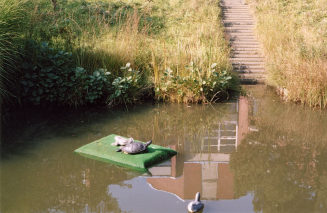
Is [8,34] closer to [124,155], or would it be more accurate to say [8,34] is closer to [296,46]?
[124,155]

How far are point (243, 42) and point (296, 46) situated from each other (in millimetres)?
2230

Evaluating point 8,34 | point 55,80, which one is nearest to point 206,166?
point 55,80

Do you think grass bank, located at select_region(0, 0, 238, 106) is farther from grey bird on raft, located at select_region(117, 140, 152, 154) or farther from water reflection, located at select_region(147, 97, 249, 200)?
grey bird on raft, located at select_region(117, 140, 152, 154)

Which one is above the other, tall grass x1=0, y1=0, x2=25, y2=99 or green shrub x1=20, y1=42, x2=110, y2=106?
tall grass x1=0, y1=0, x2=25, y2=99

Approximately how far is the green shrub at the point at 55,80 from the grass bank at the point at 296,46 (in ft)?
11.9

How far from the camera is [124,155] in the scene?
5.54 meters

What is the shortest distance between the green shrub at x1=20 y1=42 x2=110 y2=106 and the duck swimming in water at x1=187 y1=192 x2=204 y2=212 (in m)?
3.88

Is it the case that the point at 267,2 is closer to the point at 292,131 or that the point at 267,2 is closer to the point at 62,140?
the point at 292,131

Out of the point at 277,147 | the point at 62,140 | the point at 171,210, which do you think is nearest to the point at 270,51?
the point at 277,147

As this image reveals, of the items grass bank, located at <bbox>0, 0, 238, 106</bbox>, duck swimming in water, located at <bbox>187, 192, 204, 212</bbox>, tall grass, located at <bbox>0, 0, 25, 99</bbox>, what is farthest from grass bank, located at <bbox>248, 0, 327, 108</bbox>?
tall grass, located at <bbox>0, 0, 25, 99</bbox>

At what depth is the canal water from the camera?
4.66 metres

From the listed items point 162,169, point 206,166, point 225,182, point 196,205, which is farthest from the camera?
point 206,166

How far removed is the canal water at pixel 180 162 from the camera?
4656 millimetres

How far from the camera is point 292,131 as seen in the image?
22.3ft
